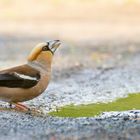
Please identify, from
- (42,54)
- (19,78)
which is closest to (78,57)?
(42,54)

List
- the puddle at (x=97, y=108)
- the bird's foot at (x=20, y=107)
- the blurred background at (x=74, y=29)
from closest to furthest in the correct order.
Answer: the bird's foot at (x=20, y=107)
the puddle at (x=97, y=108)
the blurred background at (x=74, y=29)

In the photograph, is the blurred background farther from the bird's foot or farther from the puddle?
the bird's foot

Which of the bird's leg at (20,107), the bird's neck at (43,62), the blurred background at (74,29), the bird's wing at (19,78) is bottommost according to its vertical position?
the bird's leg at (20,107)

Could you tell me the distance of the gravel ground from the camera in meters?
11.2

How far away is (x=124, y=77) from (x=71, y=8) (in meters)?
21.1

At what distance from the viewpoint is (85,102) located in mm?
16266

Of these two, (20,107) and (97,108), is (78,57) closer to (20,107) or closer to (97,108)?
(97,108)

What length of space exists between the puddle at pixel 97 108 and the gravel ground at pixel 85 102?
287 millimetres

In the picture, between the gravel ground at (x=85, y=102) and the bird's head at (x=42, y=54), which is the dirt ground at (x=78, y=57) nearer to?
the gravel ground at (x=85, y=102)

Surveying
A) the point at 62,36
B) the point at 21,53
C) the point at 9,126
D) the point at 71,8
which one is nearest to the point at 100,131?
the point at 9,126

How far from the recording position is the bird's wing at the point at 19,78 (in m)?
13.6

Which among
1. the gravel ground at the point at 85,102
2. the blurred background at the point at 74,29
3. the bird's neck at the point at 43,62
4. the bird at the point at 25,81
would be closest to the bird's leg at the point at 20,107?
the bird at the point at 25,81

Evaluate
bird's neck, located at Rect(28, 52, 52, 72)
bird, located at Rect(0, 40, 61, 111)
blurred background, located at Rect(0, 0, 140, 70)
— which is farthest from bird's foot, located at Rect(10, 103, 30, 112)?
blurred background, located at Rect(0, 0, 140, 70)

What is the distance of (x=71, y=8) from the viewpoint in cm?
4141
